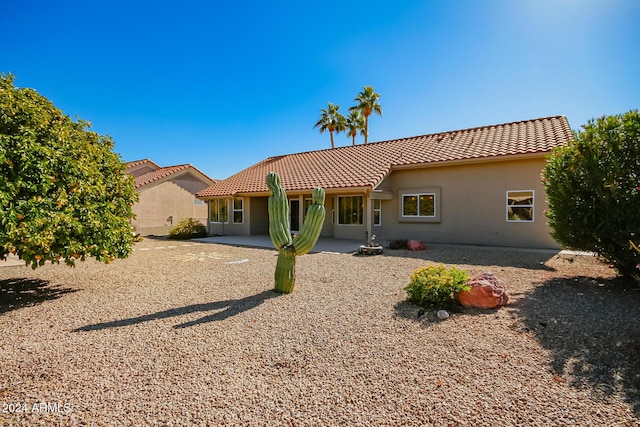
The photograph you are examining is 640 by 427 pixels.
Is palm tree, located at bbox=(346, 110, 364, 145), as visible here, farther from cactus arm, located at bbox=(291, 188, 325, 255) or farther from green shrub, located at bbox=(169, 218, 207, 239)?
cactus arm, located at bbox=(291, 188, 325, 255)

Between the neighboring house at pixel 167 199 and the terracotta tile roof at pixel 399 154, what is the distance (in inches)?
178

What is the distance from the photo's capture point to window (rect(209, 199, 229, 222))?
2142 cm

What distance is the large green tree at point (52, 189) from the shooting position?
494cm

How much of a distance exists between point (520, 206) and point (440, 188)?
3.25m

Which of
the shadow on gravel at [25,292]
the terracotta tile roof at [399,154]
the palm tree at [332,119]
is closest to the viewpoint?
the shadow on gravel at [25,292]

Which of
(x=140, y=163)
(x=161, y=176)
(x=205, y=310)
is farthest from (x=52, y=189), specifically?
(x=140, y=163)

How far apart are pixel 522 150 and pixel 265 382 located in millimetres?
13471

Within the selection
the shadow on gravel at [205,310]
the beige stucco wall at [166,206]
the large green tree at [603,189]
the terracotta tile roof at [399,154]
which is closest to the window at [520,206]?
the terracotta tile roof at [399,154]

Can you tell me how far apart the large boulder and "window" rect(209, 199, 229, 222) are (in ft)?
58.6

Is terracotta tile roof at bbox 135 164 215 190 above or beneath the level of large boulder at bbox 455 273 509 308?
above

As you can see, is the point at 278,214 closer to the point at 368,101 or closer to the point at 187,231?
the point at 187,231

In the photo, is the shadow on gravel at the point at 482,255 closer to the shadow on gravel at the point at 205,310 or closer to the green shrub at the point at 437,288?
the green shrub at the point at 437,288

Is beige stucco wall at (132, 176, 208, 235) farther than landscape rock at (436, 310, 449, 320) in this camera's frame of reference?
Yes

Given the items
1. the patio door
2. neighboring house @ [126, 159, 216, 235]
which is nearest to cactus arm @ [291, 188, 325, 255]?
the patio door
